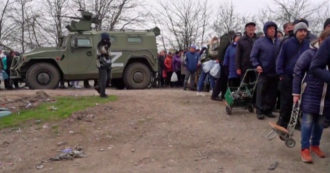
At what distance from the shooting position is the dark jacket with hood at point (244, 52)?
26.1 feet

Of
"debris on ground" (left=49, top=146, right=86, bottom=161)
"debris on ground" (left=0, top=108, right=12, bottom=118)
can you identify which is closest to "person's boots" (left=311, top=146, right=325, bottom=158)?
"debris on ground" (left=49, top=146, right=86, bottom=161)

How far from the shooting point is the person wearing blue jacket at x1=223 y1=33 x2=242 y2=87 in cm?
853

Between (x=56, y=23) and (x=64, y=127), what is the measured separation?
2440cm

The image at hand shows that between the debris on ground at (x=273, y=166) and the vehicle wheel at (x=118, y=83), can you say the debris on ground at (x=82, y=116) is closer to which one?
the debris on ground at (x=273, y=166)

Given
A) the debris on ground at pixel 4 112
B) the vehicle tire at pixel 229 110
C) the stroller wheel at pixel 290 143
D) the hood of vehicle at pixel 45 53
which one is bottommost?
the stroller wheel at pixel 290 143

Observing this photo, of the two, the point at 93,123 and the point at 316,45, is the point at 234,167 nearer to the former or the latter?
the point at 316,45

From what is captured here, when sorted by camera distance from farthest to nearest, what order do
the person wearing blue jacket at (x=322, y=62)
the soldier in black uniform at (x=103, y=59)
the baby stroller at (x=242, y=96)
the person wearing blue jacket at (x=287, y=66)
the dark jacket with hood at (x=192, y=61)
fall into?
1. the dark jacket with hood at (x=192, y=61)
2. the soldier in black uniform at (x=103, y=59)
3. the baby stroller at (x=242, y=96)
4. the person wearing blue jacket at (x=287, y=66)
5. the person wearing blue jacket at (x=322, y=62)

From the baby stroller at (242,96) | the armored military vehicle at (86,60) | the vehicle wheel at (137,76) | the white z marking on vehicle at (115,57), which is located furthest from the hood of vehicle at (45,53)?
the baby stroller at (242,96)

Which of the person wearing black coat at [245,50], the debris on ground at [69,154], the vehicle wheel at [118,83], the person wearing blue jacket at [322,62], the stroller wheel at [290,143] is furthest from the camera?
the vehicle wheel at [118,83]

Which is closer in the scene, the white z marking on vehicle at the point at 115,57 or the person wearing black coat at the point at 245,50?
the person wearing black coat at the point at 245,50

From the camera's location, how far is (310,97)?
490cm

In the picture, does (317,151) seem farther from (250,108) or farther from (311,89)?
(250,108)

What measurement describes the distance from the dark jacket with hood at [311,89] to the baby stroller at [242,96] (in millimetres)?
2592

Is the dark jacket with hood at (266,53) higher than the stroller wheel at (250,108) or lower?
higher
